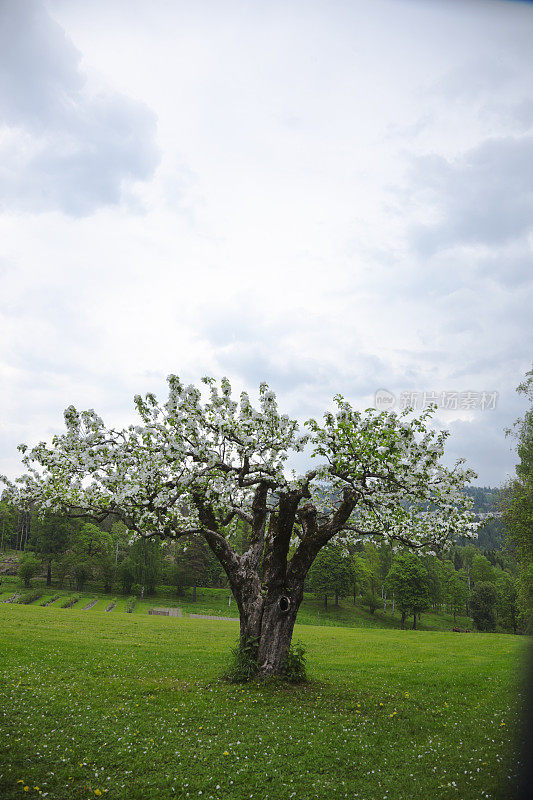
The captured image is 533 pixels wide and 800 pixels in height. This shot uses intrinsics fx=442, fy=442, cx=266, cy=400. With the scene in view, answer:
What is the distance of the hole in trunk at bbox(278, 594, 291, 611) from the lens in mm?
17109

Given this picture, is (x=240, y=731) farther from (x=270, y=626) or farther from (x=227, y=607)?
(x=227, y=607)

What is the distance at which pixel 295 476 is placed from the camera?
55.9 ft

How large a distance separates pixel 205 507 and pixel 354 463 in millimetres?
6837

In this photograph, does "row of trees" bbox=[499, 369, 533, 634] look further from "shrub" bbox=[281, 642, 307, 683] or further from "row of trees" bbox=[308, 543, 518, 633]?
"row of trees" bbox=[308, 543, 518, 633]

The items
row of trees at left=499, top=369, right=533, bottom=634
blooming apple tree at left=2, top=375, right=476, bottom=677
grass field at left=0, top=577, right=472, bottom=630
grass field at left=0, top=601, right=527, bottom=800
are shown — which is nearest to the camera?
grass field at left=0, top=601, right=527, bottom=800

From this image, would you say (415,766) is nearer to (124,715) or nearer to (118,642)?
(124,715)

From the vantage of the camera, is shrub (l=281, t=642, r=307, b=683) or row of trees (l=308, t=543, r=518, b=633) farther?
row of trees (l=308, t=543, r=518, b=633)

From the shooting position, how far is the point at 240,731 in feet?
40.2

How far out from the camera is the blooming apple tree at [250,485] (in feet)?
52.6

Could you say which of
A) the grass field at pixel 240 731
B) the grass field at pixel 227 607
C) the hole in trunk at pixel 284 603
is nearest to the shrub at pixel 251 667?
the grass field at pixel 240 731

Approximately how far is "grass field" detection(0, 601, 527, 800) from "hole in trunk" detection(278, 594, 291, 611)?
2.60 meters

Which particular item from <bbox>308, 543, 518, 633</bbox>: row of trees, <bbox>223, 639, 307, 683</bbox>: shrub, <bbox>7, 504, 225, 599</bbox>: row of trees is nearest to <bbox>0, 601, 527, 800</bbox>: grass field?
<bbox>223, 639, 307, 683</bbox>: shrub

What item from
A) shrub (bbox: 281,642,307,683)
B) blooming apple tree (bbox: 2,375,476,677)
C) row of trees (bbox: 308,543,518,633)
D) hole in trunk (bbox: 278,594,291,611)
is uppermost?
blooming apple tree (bbox: 2,375,476,677)

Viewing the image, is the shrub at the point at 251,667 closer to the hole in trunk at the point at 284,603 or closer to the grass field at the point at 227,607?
the hole in trunk at the point at 284,603
